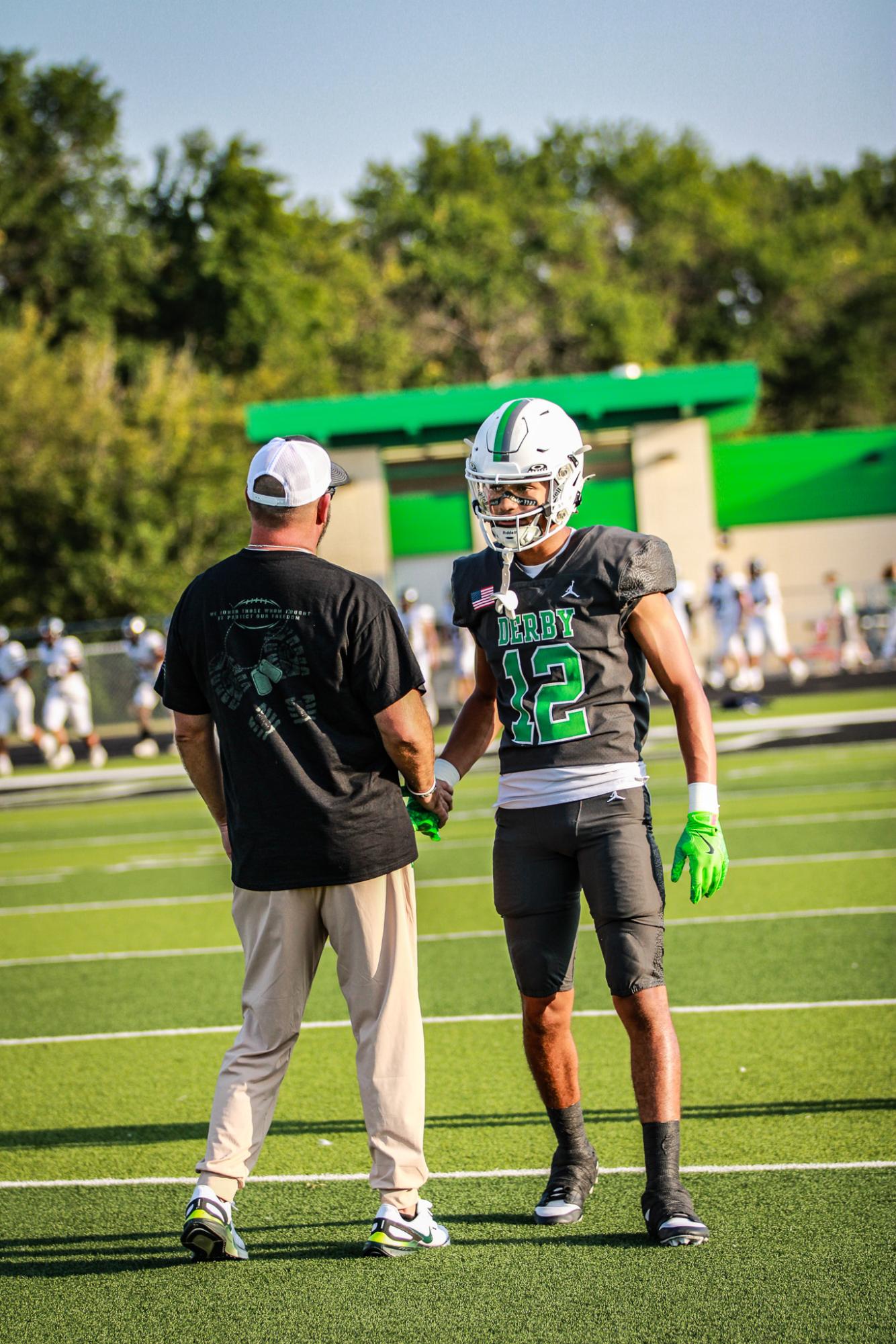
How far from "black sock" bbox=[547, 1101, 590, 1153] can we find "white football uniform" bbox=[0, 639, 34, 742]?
1995cm

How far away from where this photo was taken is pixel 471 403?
1136 inches

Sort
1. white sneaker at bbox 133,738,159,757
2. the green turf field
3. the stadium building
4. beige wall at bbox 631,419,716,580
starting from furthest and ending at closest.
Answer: beige wall at bbox 631,419,716,580 < the stadium building < white sneaker at bbox 133,738,159,757 < the green turf field

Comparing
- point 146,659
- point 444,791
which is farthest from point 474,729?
point 146,659

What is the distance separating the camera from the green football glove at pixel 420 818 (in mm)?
4148

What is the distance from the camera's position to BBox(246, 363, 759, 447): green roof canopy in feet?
93.4

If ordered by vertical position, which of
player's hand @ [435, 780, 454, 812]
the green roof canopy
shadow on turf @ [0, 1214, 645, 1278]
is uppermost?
the green roof canopy

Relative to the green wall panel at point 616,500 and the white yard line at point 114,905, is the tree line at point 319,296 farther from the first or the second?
the white yard line at point 114,905

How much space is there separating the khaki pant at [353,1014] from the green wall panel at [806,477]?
32.7 metres

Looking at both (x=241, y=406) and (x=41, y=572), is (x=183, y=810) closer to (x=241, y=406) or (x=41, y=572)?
(x=41, y=572)

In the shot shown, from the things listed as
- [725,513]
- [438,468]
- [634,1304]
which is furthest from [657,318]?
[634,1304]

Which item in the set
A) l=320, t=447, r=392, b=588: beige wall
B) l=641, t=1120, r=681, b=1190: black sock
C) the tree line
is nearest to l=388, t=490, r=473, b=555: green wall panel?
l=320, t=447, r=392, b=588: beige wall

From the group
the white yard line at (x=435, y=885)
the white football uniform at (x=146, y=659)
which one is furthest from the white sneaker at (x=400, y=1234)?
the white football uniform at (x=146, y=659)

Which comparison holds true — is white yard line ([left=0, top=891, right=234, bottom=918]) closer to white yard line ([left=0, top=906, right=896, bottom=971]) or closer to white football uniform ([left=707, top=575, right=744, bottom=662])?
white yard line ([left=0, top=906, right=896, bottom=971])

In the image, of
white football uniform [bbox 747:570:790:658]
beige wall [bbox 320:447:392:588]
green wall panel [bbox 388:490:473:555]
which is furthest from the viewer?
green wall panel [bbox 388:490:473:555]
